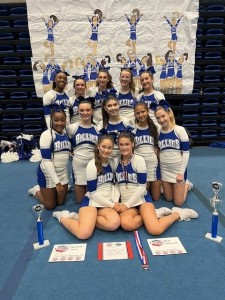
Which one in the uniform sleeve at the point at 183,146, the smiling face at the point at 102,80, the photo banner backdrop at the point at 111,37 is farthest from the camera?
the photo banner backdrop at the point at 111,37

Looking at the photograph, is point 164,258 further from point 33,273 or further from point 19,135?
point 19,135

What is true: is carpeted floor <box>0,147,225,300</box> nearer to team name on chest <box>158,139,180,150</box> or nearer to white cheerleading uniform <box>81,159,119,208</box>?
white cheerleading uniform <box>81,159,119,208</box>

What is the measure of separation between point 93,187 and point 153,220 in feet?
2.08

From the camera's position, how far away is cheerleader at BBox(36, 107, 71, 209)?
2.98 meters

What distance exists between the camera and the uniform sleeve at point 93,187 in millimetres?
2625

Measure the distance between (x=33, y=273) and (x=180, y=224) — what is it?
56.6 inches

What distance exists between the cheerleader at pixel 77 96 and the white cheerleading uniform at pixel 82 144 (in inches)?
24.1

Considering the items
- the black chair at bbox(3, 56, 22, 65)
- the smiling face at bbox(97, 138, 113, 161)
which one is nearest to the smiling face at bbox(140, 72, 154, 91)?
the smiling face at bbox(97, 138, 113, 161)

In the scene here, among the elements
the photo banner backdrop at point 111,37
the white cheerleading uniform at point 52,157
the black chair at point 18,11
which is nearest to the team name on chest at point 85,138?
the white cheerleading uniform at point 52,157

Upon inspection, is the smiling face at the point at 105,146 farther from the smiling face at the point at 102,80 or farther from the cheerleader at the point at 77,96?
the smiling face at the point at 102,80

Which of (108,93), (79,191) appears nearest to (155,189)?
(79,191)

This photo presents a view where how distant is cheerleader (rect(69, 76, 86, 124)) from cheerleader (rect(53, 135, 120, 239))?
117 centimetres

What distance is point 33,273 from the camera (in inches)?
81.8

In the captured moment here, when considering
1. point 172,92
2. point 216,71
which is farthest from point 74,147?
point 216,71
